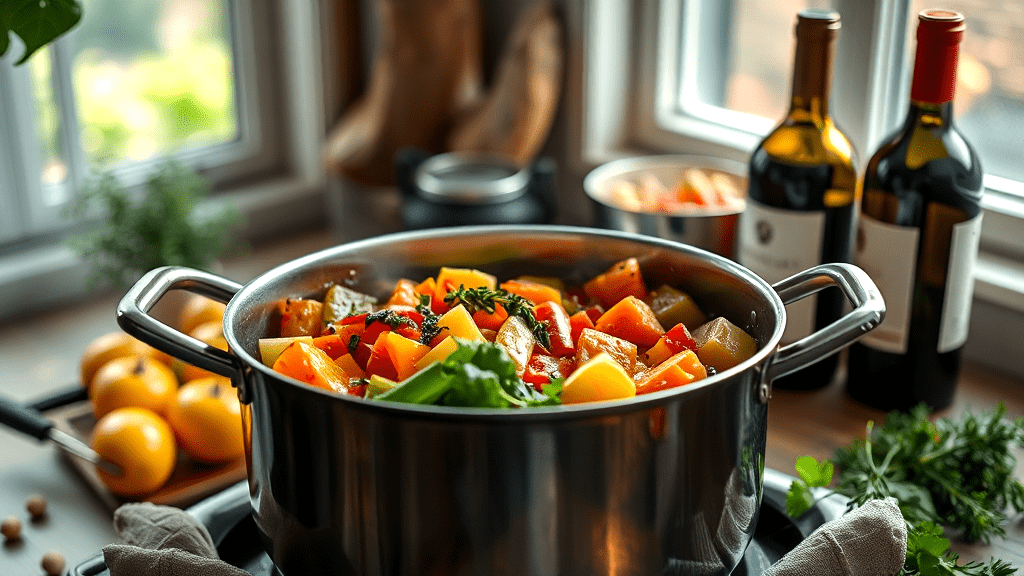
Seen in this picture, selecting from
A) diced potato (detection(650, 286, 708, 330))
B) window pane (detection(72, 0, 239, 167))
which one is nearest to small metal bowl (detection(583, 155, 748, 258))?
diced potato (detection(650, 286, 708, 330))

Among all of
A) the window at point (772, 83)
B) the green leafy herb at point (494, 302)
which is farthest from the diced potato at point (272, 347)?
the window at point (772, 83)

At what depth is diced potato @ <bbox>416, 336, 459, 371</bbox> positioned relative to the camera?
720 mm

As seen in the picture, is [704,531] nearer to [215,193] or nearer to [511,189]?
[511,189]

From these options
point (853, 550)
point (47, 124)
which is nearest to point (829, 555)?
point (853, 550)

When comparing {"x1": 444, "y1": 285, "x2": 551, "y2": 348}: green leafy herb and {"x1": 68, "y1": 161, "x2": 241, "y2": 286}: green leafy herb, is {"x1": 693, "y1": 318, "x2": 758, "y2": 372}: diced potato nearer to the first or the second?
{"x1": 444, "y1": 285, "x2": 551, "y2": 348}: green leafy herb

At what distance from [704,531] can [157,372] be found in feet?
2.43

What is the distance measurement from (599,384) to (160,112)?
4.54 ft

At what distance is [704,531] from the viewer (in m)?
0.69

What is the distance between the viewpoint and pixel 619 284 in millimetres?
872

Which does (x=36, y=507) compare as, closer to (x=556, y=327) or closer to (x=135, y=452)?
(x=135, y=452)

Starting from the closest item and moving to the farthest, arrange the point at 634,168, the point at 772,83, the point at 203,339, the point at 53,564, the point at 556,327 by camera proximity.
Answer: the point at 556,327 < the point at 53,564 < the point at 203,339 < the point at 634,168 < the point at 772,83

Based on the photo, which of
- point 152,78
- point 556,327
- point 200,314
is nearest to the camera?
point 556,327

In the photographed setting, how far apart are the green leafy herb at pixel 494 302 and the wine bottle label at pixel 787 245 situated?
16.8 inches

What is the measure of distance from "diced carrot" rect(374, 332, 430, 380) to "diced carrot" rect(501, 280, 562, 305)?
0.14 metres
